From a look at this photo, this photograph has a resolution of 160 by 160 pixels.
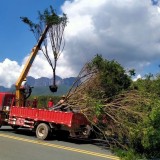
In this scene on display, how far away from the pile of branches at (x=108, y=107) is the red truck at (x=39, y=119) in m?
0.68

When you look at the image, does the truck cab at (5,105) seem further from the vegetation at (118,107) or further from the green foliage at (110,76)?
the green foliage at (110,76)

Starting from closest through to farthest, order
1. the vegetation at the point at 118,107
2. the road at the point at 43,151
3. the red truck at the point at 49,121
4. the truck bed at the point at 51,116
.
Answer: the road at the point at 43,151 < the vegetation at the point at 118,107 < the truck bed at the point at 51,116 < the red truck at the point at 49,121

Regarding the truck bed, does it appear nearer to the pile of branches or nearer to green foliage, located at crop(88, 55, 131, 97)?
the pile of branches

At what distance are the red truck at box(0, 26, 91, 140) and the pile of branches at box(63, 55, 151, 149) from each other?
68 centimetres

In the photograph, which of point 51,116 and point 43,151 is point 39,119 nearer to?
point 51,116

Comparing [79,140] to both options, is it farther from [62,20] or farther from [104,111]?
→ [62,20]

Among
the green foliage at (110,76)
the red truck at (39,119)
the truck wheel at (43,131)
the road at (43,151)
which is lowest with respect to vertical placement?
the road at (43,151)

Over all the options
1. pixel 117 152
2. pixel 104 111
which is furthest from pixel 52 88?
pixel 117 152

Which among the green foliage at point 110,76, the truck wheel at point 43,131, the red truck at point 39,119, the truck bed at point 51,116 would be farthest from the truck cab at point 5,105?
the green foliage at point 110,76

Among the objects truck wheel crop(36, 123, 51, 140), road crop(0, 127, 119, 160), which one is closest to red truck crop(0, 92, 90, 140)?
truck wheel crop(36, 123, 51, 140)

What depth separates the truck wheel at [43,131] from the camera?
60.8 ft

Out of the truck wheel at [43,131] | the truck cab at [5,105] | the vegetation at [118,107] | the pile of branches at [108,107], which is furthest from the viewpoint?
the truck cab at [5,105]

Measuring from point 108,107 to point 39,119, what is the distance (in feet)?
12.6

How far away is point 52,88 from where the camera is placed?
31672 mm
